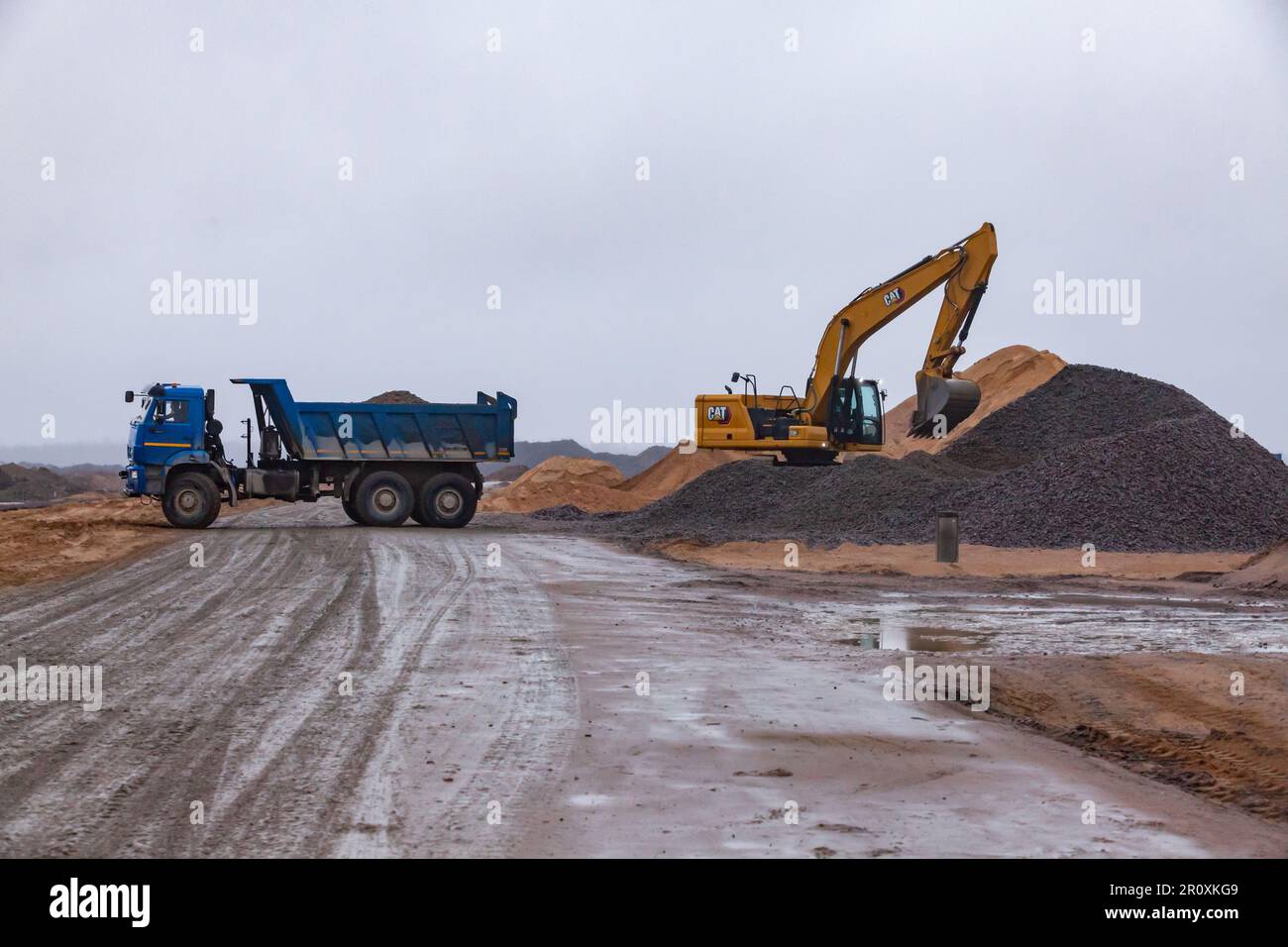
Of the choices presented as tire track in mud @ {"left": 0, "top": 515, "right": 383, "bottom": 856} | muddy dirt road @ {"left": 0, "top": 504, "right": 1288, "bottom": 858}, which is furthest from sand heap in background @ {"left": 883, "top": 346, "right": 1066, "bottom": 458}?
tire track in mud @ {"left": 0, "top": 515, "right": 383, "bottom": 856}

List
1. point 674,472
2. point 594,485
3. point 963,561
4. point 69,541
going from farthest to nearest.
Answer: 1. point 674,472
2. point 594,485
3. point 69,541
4. point 963,561

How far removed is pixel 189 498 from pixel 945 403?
1726 cm

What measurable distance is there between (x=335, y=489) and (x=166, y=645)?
1800 cm

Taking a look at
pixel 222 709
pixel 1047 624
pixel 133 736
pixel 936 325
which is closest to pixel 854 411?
pixel 936 325

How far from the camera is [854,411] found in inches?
1217

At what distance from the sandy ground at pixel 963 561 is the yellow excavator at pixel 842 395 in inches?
187

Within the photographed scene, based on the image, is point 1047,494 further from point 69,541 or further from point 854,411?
point 69,541

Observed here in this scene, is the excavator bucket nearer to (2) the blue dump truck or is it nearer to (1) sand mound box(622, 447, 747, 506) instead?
(2) the blue dump truck

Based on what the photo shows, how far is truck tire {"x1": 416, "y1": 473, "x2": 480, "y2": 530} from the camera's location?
29.4 m

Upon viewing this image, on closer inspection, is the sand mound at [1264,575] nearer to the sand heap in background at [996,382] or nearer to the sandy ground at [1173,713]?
the sandy ground at [1173,713]

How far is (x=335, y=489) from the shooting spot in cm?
2928

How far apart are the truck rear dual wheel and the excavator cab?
10.7m

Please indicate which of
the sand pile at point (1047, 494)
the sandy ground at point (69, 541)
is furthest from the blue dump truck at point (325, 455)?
the sand pile at point (1047, 494)
